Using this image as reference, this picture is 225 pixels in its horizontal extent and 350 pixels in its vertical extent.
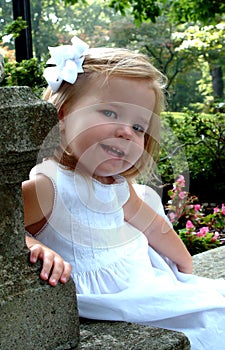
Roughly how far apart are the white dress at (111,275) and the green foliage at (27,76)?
65.0 inches

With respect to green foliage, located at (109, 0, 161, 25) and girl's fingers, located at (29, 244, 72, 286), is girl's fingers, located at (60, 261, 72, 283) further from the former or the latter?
green foliage, located at (109, 0, 161, 25)

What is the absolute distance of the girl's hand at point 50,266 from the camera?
1.39 metres

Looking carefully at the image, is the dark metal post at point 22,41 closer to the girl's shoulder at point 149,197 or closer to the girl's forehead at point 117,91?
the girl's shoulder at point 149,197

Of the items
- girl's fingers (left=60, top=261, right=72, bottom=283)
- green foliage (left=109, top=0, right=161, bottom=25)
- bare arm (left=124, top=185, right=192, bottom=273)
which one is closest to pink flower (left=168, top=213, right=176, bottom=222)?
bare arm (left=124, top=185, right=192, bottom=273)

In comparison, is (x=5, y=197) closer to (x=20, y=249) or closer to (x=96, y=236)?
(x=20, y=249)

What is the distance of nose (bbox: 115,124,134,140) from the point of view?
5.61ft

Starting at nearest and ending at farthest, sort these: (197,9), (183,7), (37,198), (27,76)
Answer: (37,198), (27,76), (197,9), (183,7)

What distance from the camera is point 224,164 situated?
6.27 meters

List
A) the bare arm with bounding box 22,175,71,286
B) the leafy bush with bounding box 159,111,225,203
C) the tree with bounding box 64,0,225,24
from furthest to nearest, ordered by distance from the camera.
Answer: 1. the tree with bounding box 64,0,225,24
2. the leafy bush with bounding box 159,111,225,203
3. the bare arm with bounding box 22,175,71,286

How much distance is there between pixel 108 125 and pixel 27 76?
69.8 inches

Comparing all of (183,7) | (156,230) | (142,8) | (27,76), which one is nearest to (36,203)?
(156,230)

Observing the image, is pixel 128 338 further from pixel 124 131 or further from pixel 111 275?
pixel 124 131

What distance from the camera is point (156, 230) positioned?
204cm

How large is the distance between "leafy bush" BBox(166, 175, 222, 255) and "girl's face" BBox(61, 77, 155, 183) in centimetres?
223
